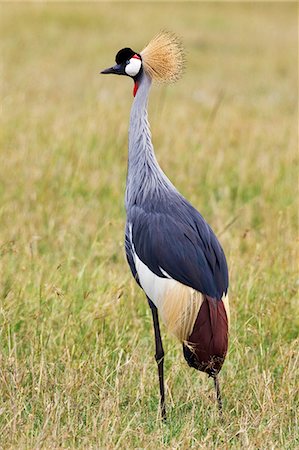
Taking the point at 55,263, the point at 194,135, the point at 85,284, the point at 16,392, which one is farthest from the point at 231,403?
the point at 194,135

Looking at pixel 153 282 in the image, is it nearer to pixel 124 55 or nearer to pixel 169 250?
pixel 169 250

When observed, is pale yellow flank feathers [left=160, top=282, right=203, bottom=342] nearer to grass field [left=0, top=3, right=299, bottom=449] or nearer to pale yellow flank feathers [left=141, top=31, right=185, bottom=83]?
grass field [left=0, top=3, right=299, bottom=449]

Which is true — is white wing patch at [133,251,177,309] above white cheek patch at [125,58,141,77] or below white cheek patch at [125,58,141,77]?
below

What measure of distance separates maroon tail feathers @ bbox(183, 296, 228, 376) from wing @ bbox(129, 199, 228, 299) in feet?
0.20

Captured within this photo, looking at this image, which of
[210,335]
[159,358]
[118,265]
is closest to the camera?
[210,335]

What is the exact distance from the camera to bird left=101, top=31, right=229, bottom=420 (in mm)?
3320

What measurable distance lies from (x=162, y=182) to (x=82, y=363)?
83 cm

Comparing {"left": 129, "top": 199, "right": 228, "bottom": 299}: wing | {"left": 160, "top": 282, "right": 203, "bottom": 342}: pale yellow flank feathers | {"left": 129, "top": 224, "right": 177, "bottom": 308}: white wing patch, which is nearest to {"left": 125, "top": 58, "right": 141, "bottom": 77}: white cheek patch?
{"left": 129, "top": 199, "right": 228, "bottom": 299}: wing

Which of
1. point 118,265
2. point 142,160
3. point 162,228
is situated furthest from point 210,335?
point 118,265

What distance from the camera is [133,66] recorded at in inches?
142

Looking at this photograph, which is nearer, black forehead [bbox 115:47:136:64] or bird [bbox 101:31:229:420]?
bird [bbox 101:31:229:420]

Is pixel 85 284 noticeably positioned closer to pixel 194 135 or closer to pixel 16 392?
pixel 16 392

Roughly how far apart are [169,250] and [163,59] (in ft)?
2.58

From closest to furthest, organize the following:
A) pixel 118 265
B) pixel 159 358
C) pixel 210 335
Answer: pixel 210 335 < pixel 159 358 < pixel 118 265
